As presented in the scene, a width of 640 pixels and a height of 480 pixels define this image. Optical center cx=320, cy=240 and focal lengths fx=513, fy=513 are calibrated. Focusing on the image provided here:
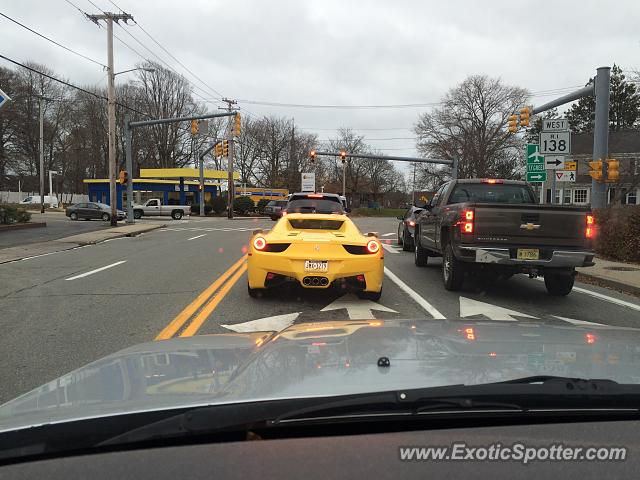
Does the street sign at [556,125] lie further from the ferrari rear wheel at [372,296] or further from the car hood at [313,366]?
the car hood at [313,366]

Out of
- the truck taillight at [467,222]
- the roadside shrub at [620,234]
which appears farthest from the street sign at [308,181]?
the truck taillight at [467,222]

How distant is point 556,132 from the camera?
14.1 meters

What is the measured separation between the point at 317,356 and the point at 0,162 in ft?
182

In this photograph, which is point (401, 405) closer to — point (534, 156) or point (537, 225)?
point (537, 225)

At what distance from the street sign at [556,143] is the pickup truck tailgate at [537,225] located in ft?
22.5

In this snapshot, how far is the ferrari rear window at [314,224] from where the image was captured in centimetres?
848

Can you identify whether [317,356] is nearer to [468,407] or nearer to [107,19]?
[468,407]

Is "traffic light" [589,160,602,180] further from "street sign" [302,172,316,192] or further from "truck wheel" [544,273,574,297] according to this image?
"street sign" [302,172,316,192]

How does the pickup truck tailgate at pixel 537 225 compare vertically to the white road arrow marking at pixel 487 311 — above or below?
above

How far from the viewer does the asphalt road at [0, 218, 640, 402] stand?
5375mm

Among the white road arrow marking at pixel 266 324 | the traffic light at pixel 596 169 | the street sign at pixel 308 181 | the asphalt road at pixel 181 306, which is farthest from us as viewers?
the street sign at pixel 308 181

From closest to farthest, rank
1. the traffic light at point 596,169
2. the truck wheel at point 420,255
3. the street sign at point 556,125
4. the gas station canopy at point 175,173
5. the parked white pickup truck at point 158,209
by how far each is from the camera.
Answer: the truck wheel at point 420,255, the street sign at point 556,125, the traffic light at point 596,169, the parked white pickup truck at point 158,209, the gas station canopy at point 175,173

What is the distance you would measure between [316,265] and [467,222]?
2540mm

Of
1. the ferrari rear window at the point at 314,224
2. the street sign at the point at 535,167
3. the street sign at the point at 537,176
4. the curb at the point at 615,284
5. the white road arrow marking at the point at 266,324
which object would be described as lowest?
the curb at the point at 615,284
